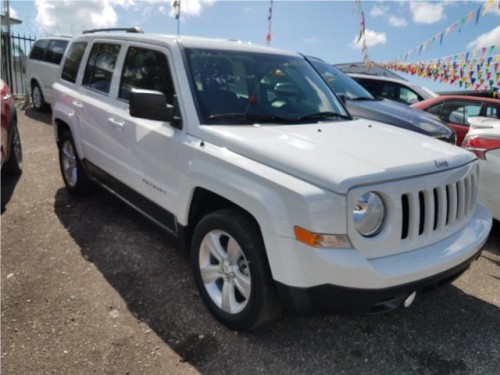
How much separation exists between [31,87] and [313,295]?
36.8ft

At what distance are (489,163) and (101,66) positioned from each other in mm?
3901

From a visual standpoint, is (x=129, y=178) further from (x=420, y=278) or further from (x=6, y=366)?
(x=420, y=278)

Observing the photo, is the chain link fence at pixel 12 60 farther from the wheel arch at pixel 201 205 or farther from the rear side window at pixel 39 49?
the wheel arch at pixel 201 205

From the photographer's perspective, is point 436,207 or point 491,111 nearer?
point 436,207

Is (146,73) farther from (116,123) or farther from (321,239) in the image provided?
(321,239)

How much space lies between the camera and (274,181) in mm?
2410

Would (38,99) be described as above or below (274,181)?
below

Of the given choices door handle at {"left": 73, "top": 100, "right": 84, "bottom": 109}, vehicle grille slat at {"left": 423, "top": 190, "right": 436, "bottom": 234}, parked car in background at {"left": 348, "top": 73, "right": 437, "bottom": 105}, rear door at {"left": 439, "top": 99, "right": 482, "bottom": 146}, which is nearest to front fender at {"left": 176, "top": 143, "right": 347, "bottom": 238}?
vehicle grille slat at {"left": 423, "top": 190, "right": 436, "bottom": 234}

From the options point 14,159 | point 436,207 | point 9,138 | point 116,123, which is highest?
point 116,123

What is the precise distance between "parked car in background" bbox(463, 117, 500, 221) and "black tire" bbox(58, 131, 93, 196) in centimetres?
407

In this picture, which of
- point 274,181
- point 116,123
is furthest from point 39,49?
point 274,181

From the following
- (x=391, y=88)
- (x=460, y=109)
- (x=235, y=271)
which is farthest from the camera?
(x=391, y=88)

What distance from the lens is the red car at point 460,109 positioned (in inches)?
290

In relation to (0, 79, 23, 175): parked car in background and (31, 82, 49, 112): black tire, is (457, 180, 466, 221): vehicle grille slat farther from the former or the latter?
(31, 82, 49, 112): black tire
